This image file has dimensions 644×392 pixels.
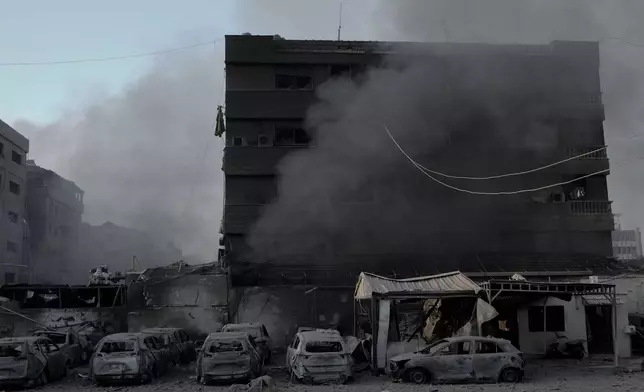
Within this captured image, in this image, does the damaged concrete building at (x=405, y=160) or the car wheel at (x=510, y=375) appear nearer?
the car wheel at (x=510, y=375)

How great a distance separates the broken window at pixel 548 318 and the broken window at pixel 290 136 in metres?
13.4

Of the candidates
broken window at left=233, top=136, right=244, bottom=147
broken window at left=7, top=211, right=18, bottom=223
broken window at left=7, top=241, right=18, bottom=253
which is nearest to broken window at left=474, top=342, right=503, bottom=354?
broken window at left=233, top=136, right=244, bottom=147

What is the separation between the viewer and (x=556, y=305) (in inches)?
802

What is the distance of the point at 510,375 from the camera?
13656 millimetres

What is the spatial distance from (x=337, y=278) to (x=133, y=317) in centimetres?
848

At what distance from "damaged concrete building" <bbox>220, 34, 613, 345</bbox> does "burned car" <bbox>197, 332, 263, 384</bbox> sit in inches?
493

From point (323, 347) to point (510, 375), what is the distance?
4.14m

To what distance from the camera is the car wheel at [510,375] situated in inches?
537

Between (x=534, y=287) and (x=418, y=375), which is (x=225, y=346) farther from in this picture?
(x=534, y=287)

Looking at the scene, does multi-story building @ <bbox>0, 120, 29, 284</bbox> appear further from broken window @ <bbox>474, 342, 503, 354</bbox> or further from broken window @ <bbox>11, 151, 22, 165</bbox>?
broken window @ <bbox>474, 342, 503, 354</bbox>

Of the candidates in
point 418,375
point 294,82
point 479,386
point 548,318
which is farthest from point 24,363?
point 294,82

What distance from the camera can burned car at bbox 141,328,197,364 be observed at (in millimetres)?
17308

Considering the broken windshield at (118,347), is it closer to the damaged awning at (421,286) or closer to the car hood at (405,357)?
the damaged awning at (421,286)

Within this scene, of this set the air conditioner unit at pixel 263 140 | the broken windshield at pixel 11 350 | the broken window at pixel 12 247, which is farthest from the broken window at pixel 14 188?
the broken windshield at pixel 11 350
